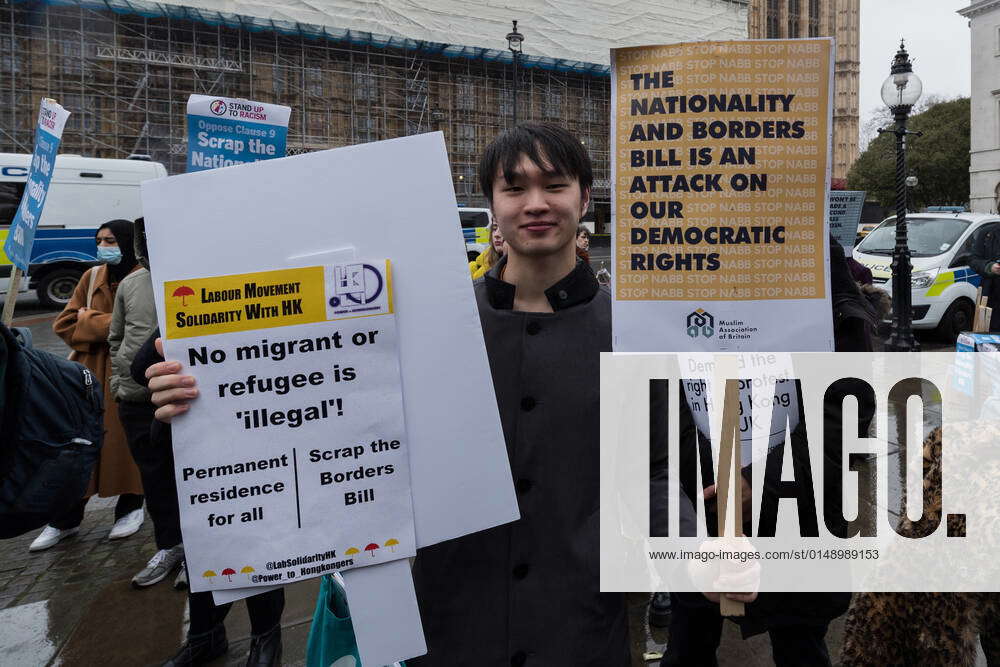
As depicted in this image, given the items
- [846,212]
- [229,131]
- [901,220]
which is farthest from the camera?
[901,220]

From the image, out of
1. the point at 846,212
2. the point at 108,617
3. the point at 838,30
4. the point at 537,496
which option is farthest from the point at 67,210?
the point at 838,30

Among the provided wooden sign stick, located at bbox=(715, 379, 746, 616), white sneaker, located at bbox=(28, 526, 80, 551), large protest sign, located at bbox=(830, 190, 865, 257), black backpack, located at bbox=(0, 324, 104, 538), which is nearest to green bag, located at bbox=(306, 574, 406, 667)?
black backpack, located at bbox=(0, 324, 104, 538)

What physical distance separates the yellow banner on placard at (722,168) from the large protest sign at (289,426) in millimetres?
685

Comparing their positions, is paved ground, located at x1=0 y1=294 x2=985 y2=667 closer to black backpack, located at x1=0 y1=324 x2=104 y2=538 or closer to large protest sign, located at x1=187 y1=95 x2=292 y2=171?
black backpack, located at x1=0 y1=324 x2=104 y2=538

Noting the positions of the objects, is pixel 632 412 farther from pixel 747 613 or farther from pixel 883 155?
pixel 883 155

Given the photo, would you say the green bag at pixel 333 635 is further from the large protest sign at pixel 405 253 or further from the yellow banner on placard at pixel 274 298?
the yellow banner on placard at pixel 274 298

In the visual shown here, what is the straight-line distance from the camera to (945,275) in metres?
9.36

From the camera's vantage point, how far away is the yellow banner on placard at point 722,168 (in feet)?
5.49

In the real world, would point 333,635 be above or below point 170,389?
below

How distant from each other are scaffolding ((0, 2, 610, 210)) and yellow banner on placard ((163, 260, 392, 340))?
2460 cm

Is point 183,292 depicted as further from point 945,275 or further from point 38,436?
point 945,275

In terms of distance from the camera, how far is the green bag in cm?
172

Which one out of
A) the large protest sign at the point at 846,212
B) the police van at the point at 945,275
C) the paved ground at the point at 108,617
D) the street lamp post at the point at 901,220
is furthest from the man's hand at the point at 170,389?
the police van at the point at 945,275

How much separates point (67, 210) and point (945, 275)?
49.2ft
